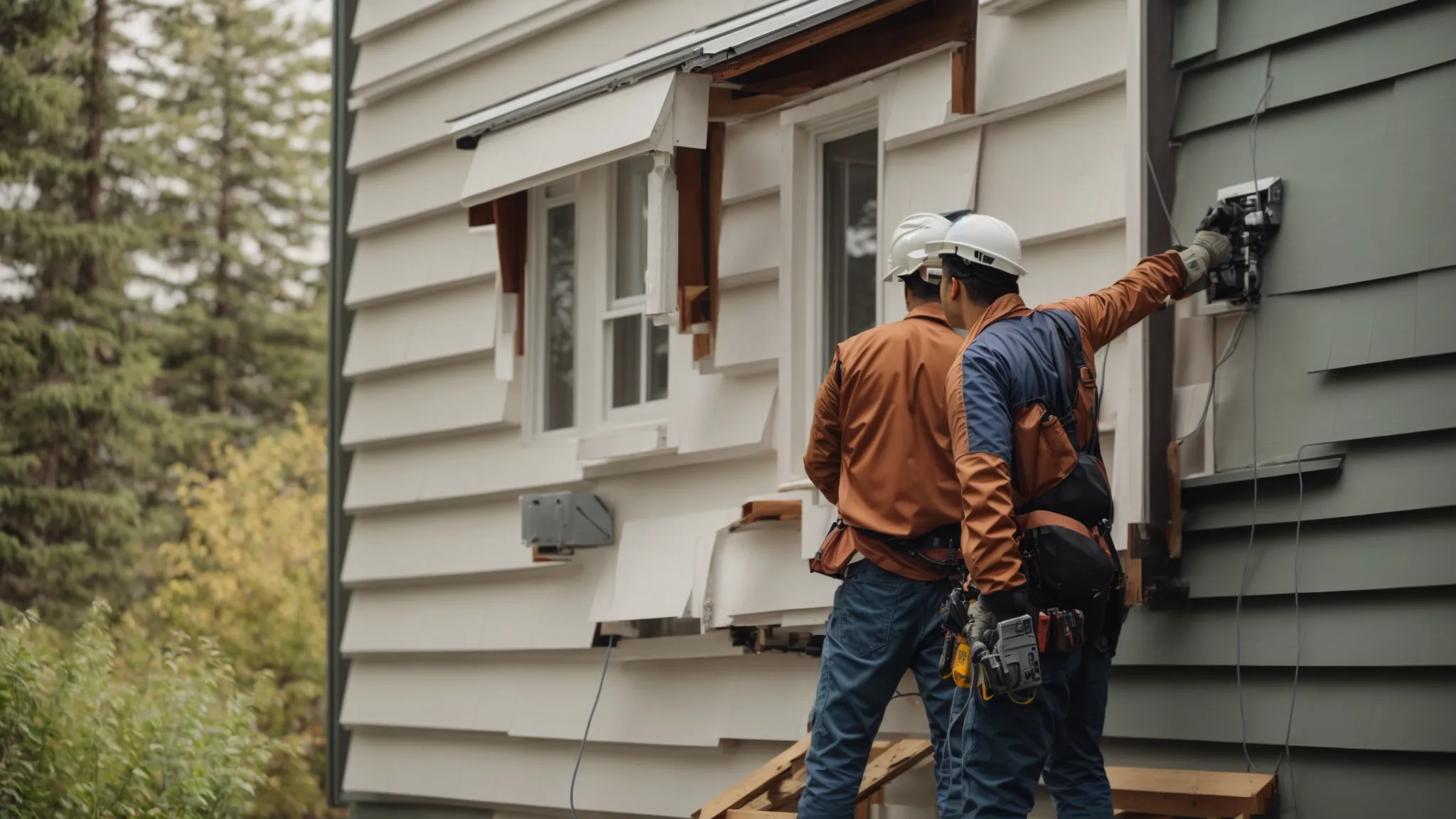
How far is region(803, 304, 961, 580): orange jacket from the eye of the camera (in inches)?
202

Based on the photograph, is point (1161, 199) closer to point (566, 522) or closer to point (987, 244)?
point (987, 244)

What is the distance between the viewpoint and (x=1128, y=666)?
5316mm

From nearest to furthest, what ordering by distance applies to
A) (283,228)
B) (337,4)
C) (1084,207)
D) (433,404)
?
(1084,207) → (433,404) → (337,4) → (283,228)

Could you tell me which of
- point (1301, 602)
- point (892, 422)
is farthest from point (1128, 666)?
point (892, 422)

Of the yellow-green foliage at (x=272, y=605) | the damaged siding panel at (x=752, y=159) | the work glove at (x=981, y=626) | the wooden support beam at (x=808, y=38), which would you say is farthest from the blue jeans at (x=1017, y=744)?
the yellow-green foliage at (x=272, y=605)

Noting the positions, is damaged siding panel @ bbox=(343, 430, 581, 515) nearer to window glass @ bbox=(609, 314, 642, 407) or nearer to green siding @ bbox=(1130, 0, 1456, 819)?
window glass @ bbox=(609, 314, 642, 407)

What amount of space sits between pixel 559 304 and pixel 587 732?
6.38 ft

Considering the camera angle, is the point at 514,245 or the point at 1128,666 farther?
the point at 514,245

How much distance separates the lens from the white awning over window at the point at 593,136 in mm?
6629

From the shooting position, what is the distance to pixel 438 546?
8.98 meters

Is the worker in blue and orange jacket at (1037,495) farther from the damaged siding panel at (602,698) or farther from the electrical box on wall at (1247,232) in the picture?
the damaged siding panel at (602,698)

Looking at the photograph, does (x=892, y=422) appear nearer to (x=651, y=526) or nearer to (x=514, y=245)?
(x=651, y=526)

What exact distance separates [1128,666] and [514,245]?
3.86 meters

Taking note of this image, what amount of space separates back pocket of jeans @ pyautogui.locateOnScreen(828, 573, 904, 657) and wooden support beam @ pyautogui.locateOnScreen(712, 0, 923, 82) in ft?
6.58
